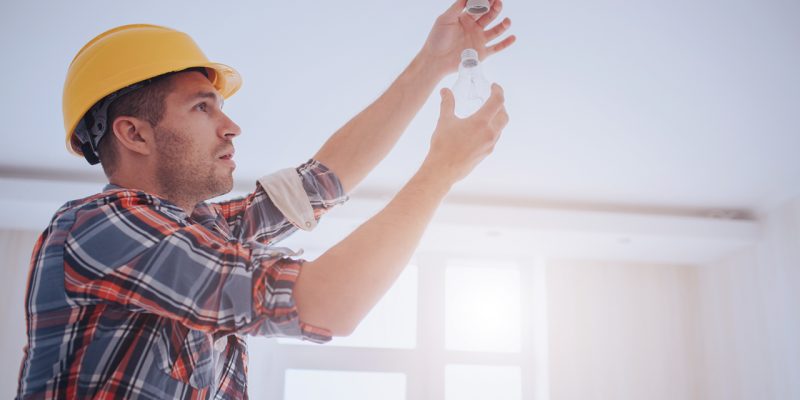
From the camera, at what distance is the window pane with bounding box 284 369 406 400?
14.9 feet

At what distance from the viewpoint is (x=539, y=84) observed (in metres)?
2.94

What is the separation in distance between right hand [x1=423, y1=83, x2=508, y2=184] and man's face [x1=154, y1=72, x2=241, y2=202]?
0.36 meters

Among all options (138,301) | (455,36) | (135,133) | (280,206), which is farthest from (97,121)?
(455,36)

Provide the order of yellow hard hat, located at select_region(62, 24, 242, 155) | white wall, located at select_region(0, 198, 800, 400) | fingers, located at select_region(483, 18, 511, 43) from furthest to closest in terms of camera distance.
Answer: white wall, located at select_region(0, 198, 800, 400) → fingers, located at select_region(483, 18, 511, 43) → yellow hard hat, located at select_region(62, 24, 242, 155)

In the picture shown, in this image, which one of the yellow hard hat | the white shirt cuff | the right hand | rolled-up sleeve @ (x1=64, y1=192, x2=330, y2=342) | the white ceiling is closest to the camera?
rolled-up sleeve @ (x1=64, y1=192, x2=330, y2=342)

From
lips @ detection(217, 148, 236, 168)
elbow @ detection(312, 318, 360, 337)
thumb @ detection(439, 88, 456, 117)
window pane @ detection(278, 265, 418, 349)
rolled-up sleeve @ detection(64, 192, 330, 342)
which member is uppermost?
window pane @ detection(278, 265, 418, 349)

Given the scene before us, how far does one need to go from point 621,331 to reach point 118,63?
419 cm

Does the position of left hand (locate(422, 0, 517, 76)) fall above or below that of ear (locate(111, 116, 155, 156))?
above

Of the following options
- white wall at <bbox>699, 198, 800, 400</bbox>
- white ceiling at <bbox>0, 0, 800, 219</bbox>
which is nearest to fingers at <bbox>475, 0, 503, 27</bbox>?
white ceiling at <bbox>0, 0, 800, 219</bbox>

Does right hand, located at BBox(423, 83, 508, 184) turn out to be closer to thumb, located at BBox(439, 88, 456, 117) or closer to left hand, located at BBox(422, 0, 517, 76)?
thumb, located at BBox(439, 88, 456, 117)

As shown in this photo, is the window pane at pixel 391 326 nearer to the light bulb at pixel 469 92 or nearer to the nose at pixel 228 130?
the light bulb at pixel 469 92

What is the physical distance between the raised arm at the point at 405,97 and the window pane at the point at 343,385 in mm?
3425

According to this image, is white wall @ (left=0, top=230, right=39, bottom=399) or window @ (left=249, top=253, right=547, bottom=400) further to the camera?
window @ (left=249, top=253, right=547, bottom=400)

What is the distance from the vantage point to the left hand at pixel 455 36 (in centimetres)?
135
